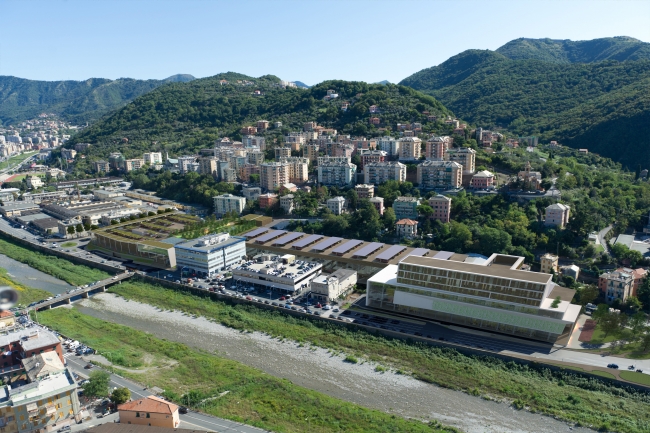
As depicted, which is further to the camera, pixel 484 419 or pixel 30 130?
pixel 30 130

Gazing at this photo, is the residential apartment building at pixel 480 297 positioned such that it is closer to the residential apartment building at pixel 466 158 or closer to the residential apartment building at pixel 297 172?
the residential apartment building at pixel 466 158

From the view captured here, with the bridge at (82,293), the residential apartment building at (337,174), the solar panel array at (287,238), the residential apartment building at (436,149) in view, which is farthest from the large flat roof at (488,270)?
the residential apartment building at (436,149)

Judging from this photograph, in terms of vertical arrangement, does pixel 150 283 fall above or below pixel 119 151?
below

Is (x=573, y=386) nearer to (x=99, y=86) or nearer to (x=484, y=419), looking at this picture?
(x=484, y=419)

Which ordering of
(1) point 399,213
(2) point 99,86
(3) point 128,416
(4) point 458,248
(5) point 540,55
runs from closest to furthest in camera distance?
(3) point 128,416, (4) point 458,248, (1) point 399,213, (5) point 540,55, (2) point 99,86

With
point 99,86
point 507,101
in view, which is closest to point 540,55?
point 507,101

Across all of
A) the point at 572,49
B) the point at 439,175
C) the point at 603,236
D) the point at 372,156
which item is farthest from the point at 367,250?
the point at 572,49

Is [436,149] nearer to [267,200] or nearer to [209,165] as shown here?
[267,200]
